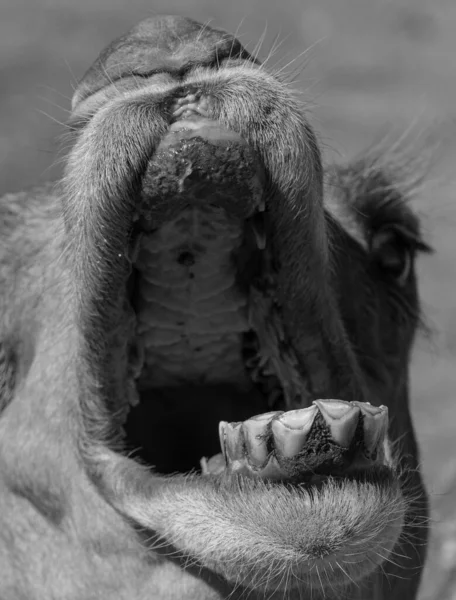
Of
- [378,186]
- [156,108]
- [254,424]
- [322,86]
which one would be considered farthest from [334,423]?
[322,86]

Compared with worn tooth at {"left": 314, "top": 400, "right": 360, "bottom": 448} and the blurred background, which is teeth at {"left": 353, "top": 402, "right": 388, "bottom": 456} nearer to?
worn tooth at {"left": 314, "top": 400, "right": 360, "bottom": 448}

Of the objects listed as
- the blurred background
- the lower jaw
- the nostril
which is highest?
the blurred background

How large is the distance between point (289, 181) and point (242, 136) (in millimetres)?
154

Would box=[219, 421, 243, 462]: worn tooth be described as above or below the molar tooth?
below

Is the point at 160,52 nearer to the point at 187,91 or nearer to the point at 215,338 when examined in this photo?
the point at 187,91

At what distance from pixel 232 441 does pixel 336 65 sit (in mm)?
10505

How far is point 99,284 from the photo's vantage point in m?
2.96

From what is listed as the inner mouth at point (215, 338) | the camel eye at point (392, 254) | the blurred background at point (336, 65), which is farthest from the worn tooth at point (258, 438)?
the blurred background at point (336, 65)

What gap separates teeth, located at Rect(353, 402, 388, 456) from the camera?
9.21 feet

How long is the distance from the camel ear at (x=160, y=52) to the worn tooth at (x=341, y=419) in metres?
0.79

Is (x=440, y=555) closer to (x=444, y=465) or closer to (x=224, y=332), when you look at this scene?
(x=444, y=465)

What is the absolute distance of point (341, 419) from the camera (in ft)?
9.05

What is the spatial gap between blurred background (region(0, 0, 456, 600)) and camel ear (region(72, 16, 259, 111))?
6.34m

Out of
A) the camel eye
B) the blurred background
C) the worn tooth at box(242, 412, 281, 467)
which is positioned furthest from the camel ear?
the blurred background
